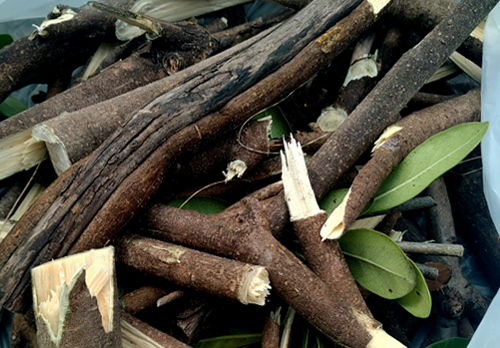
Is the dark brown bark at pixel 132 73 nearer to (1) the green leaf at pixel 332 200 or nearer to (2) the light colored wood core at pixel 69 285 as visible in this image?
(2) the light colored wood core at pixel 69 285

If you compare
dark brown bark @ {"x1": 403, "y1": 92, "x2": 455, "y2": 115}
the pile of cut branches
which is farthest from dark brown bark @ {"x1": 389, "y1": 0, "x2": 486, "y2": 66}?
dark brown bark @ {"x1": 403, "y1": 92, "x2": 455, "y2": 115}

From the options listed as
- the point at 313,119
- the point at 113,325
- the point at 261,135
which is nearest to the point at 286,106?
the point at 313,119

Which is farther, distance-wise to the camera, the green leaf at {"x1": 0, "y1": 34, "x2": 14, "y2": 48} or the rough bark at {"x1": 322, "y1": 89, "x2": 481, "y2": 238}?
the green leaf at {"x1": 0, "y1": 34, "x2": 14, "y2": 48}

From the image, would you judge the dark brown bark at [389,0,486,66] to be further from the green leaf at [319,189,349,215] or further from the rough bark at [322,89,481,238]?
the green leaf at [319,189,349,215]

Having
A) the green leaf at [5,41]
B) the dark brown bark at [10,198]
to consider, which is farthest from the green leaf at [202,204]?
the green leaf at [5,41]

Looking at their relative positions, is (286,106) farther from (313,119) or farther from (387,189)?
(387,189)

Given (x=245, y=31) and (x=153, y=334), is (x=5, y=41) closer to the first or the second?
(x=245, y=31)
